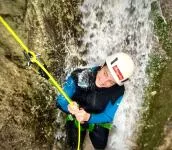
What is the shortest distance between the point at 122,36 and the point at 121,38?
34 millimetres

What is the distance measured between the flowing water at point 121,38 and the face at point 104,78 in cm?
136

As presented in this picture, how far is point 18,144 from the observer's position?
552 cm

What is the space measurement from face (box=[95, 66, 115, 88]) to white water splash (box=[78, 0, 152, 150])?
139 centimetres

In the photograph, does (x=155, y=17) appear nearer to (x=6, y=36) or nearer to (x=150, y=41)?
(x=150, y=41)

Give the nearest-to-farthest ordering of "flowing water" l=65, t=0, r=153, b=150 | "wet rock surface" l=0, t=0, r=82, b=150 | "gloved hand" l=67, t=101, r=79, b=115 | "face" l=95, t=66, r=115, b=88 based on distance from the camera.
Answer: "gloved hand" l=67, t=101, r=79, b=115 → "face" l=95, t=66, r=115, b=88 → "wet rock surface" l=0, t=0, r=82, b=150 → "flowing water" l=65, t=0, r=153, b=150

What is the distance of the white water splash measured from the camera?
6.82 meters

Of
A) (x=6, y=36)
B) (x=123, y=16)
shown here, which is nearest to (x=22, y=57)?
(x=6, y=36)

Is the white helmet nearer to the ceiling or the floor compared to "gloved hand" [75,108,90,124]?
nearer to the ceiling

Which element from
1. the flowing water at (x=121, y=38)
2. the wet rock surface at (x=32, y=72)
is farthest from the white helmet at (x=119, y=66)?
the flowing water at (x=121, y=38)

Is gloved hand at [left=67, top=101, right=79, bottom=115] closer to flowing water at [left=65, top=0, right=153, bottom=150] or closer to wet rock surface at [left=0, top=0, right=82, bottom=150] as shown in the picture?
wet rock surface at [left=0, top=0, right=82, bottom=150]

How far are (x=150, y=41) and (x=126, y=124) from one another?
134 centimetres

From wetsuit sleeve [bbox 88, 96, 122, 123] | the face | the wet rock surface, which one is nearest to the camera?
the face

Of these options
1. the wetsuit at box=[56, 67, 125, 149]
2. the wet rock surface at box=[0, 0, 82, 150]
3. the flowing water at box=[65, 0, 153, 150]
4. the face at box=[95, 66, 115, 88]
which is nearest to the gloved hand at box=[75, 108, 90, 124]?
the wetsuit at box=[56, 67, 125, 149]

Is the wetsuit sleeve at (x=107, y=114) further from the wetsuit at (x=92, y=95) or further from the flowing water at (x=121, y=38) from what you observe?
the flowing water at (x=121, y=38)
